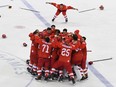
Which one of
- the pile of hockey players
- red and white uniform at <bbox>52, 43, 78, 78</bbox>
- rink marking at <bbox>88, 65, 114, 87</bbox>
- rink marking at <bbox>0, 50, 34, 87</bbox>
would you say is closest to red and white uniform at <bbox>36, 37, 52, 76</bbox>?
the pile of hockey players

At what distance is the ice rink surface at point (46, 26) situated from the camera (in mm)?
7988

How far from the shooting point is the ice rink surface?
7.99 metres

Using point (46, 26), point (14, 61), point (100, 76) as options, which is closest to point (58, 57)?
point (100, 76)

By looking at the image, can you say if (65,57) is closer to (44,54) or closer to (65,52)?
(65,52)

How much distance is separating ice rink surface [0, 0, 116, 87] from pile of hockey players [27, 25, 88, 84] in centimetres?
18

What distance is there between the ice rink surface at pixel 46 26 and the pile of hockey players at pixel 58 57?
0.18 metres

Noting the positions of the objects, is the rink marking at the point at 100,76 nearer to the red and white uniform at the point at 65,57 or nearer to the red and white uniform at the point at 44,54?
the red and white uniform at the point at 65,57

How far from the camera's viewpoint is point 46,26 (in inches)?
451

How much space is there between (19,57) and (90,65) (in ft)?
5.57

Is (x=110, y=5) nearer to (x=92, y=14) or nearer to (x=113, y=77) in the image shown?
(x=92, y=14)

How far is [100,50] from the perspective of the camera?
9766mm

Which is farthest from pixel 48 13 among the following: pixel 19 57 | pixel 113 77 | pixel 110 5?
pixel 113 77

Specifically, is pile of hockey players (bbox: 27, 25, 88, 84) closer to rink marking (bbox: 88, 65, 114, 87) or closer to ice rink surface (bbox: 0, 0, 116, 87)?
Answer: ice rink surface (bbox: 0, 0, 116, 87)

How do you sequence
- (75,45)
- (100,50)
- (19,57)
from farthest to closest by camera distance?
(100,50) < (19,57) < (75,45)
